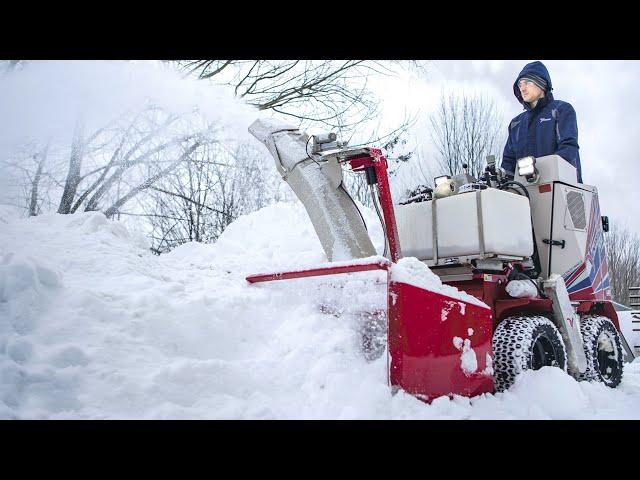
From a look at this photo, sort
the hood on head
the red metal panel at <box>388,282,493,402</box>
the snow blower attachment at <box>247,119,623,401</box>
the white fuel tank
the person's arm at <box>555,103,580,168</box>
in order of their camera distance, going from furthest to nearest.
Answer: the hood on head
the person's arm at <box>555,103,580,168</box>
the white fuel tank
the snow blower attachment at <box>247,119,623,401</box>
the red metal panel at <box>388,282,493,402</box>

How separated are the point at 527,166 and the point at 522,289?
42.3 inches

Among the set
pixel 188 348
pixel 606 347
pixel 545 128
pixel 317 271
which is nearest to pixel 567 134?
pixel 545 128

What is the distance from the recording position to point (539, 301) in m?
3.84

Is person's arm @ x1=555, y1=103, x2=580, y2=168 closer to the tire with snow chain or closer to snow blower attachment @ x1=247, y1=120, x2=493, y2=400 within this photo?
the tire with snow chain

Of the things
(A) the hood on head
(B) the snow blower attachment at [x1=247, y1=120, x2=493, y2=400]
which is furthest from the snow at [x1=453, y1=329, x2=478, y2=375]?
(A) the hood on head

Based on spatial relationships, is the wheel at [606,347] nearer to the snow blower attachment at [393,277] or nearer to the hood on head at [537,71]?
the snow blower attachment at [393,277]

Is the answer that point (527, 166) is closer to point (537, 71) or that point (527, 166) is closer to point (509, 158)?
point (509, 158)

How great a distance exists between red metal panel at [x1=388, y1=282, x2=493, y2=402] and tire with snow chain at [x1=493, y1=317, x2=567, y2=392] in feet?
0.81

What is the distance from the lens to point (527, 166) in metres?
4.24

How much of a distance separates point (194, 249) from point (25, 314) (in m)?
2.91

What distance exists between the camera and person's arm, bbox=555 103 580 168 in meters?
4.52

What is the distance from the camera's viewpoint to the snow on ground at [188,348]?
2451mm

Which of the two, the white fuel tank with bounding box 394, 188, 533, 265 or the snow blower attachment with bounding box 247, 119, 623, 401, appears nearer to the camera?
the snow blower attachment with bounding box 247, 119, 623, 401

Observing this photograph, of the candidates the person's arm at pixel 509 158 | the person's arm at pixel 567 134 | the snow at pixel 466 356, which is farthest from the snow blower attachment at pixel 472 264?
the person's arm at pixel 509 158
